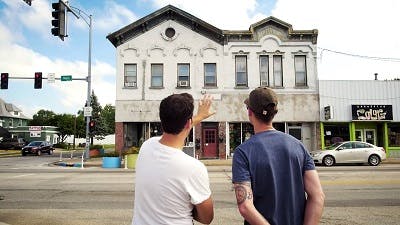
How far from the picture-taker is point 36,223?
766cm

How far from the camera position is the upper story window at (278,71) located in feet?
93.4

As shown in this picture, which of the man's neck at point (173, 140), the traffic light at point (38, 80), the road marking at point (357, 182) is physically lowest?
the road marking at point (357, 182)

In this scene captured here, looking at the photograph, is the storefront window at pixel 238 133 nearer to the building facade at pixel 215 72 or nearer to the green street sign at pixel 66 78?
the building facade at pixel 215 72

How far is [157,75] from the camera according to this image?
28266 mm

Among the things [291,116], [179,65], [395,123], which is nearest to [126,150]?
[179,65]

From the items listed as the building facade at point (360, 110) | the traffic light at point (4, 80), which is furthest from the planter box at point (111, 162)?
the building facade at point (360, 110)

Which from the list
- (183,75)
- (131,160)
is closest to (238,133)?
(183,75)

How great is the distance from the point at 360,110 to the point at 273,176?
27.0 m

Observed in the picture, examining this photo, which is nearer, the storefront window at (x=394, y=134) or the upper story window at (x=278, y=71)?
the storefront window at (x=394, y=134)

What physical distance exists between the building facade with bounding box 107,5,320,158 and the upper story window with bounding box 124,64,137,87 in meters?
0.07

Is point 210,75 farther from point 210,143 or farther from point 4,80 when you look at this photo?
point 4,80

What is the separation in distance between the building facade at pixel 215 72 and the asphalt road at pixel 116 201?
1325cm

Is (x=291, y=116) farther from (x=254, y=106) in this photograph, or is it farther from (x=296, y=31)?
(x=254, y=106)

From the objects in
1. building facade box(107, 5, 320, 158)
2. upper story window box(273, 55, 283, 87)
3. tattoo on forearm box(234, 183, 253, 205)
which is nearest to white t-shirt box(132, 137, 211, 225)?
tattoo on forearm box(234, 183, 253, 205)
